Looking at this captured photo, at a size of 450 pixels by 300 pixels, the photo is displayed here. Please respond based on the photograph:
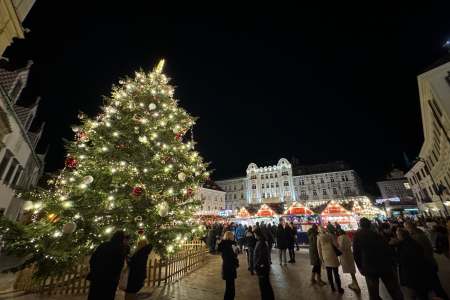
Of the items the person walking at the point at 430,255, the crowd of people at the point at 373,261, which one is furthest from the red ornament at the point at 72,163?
the person walking at the point at 430,255

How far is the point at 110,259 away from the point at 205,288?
443 cm

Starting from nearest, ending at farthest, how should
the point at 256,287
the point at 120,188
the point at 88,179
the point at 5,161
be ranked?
the point at 88,179, the point at 120,188, the point at 256,287, the point at 5,161

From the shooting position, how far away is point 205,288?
7.42 metres

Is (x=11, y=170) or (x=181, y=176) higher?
(x=11, y=170)

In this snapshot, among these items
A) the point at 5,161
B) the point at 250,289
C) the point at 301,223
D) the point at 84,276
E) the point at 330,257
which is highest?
the point at 5,161

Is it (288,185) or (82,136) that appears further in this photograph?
(288,185)

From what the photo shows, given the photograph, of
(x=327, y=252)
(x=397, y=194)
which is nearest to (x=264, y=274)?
(x=327, y=252)

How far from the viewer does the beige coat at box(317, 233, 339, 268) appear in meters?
6.84

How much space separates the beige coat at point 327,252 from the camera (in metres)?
6.84

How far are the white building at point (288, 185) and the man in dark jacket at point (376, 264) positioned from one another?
56.7 meters

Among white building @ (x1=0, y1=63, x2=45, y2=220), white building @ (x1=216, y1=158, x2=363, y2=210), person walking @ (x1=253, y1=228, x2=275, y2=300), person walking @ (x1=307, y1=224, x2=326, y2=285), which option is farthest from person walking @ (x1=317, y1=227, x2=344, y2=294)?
white building @ (x1=216, y1=158, x2=363, y2=210)

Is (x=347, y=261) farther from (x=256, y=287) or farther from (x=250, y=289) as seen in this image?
(x=250, y=289)

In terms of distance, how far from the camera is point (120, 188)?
7121mm

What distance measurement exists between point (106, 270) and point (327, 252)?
622 cm
